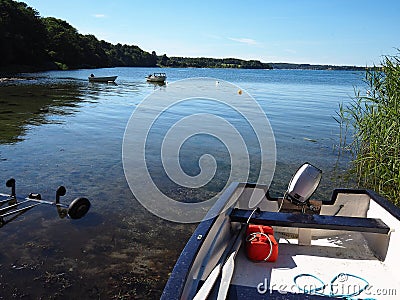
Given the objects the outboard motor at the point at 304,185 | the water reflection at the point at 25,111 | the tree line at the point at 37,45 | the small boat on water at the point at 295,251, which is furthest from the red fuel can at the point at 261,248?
the tree line at the point at 37,45

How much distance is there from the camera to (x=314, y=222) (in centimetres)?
345

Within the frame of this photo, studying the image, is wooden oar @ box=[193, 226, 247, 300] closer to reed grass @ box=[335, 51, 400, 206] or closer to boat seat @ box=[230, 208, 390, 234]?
boat seat @ box=[230, 208, 390, 234]

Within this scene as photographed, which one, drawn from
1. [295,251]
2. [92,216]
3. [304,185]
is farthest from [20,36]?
[295,251]

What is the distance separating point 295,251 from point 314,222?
41 centimetres

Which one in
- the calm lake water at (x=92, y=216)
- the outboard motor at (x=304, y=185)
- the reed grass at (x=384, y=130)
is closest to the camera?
the outboard motor at (x=304, y=185)

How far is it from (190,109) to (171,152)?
389 inches

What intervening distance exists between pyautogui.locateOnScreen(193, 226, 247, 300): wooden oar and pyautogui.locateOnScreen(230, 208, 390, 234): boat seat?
0.52 ft

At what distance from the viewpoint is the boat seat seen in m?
3.37

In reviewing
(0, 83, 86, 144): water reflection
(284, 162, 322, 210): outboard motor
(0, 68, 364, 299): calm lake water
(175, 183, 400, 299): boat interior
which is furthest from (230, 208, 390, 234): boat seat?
(0, 83, 86, 144): water reflection

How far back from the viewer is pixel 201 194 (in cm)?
728

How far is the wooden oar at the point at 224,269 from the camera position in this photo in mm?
2543

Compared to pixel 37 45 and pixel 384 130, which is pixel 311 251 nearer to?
pixel 384 130

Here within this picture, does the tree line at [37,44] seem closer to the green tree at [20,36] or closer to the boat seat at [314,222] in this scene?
the green tree at [20,36]

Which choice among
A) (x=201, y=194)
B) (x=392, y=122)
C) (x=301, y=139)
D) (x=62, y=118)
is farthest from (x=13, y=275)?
(x=62, y=118)
